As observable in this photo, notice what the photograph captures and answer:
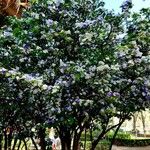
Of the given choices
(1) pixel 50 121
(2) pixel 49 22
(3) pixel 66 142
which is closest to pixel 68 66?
(2) pixel 49 22

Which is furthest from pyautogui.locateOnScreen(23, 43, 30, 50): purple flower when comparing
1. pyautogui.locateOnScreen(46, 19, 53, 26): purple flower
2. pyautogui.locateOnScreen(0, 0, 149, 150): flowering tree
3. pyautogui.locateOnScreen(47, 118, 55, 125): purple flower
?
pyautogui.locateOnScreen(47, 118, 55, 125): purple flower

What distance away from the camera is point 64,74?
730 cm

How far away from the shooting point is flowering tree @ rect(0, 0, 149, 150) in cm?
718

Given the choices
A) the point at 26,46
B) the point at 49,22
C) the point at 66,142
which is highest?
the point at 49,22

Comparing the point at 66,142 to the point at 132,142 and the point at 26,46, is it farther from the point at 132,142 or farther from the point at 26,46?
the point at 132,142

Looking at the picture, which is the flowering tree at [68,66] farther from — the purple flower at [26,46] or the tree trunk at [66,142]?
the tree trunk at [66,142]

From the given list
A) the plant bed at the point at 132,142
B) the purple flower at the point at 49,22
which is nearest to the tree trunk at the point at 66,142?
the purple flower at the point at 49,22

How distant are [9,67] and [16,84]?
0.60 meters

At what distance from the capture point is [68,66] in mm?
7113

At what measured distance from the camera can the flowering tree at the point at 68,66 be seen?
718 cm

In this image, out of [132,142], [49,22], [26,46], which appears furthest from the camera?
[132,142]

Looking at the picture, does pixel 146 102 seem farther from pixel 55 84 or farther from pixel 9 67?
pixel 9 67

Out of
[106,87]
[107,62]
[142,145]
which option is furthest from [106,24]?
[142,145]

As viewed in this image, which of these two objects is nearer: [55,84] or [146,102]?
[55,84]
